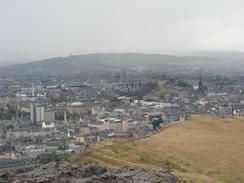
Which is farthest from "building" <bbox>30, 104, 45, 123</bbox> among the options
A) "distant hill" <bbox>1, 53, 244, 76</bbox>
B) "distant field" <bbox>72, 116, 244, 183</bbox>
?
"distant hill" <bbox>1, 53, 244, 76</bbox>

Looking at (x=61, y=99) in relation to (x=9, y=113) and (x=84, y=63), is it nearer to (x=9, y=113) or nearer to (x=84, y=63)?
(x=9, y=113)

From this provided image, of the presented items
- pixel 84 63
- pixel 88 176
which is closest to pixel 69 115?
pixel 88 176

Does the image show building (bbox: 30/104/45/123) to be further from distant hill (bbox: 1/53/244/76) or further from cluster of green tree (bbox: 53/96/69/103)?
distant hill (bbox: 1/53/244/76)

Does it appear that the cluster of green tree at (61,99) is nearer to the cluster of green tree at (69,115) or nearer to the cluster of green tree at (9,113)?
the cluster of green tree at (9,113)

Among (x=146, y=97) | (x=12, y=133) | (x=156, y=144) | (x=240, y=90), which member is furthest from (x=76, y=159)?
(x=240, y=90)

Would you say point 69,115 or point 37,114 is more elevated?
point 37,114

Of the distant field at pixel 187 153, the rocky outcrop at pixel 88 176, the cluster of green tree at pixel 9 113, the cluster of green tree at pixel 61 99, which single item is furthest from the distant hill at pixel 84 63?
the rocky outcrop at pixel 88 176
